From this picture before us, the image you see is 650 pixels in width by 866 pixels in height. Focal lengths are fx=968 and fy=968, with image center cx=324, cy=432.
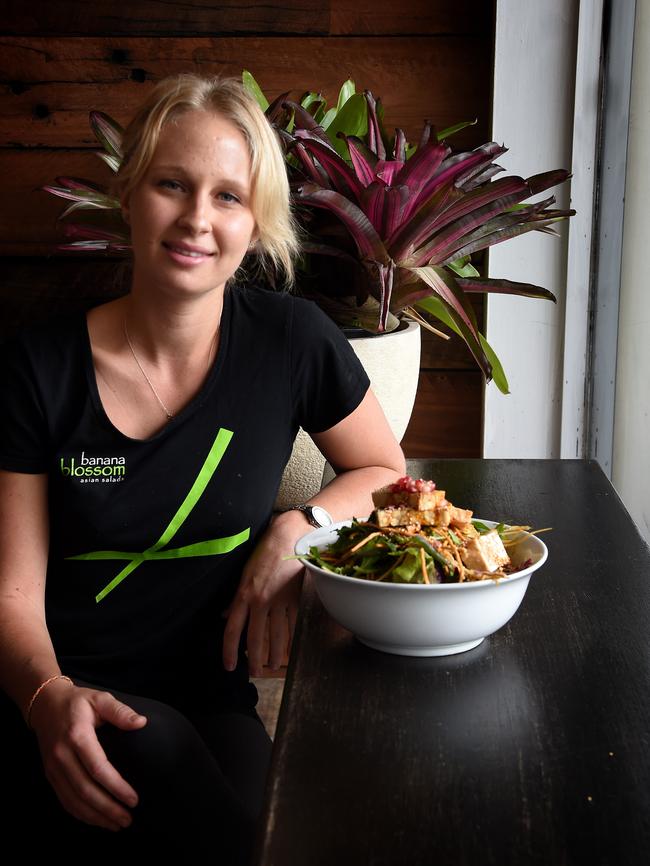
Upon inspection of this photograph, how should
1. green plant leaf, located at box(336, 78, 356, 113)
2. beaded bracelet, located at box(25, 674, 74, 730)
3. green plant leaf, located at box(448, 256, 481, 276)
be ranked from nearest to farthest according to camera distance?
beaded bracelet, located at box(25, 674, 74, 730), green plant leaf, located at box(448, 256, 481, 276), green plant leaf, located at box(336, 78, 356, 113)

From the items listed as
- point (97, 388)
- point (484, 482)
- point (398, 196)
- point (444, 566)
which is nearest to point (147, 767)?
point (444, 566)

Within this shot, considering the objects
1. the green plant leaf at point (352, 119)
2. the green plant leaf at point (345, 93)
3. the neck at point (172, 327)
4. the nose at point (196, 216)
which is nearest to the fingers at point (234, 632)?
the neck at point (172, 327)

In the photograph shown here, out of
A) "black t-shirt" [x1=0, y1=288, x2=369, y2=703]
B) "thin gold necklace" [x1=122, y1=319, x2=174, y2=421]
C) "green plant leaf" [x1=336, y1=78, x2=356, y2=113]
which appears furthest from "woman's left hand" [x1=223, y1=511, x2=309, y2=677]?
"green plant leaf" [x1=336, y1=78, x2=356, y2=113]

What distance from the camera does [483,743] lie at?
28.0 inches

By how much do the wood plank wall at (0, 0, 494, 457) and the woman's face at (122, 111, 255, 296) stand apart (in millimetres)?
1161

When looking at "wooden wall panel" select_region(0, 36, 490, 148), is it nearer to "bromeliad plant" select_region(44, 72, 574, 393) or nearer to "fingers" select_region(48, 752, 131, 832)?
"bromeliad plant" select_region(44, 72, 574, 393)

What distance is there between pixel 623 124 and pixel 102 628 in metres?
1.58

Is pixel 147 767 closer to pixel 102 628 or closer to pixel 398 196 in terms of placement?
pixel 102 628

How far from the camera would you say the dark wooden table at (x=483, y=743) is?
0.60m

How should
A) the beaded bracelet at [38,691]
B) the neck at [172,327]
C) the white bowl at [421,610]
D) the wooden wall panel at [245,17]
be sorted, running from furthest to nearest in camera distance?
the wooden wall panel at [245,17] < the neck at [172,327] < the beaded bracelet at [38,691] < the white bowl at [421,610]

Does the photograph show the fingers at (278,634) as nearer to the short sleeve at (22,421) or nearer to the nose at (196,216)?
the short sleeve at (22,421)

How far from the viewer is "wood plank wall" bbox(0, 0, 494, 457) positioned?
226 cm

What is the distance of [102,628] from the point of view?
48.9 inches

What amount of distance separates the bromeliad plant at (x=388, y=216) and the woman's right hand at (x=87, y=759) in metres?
0.84
